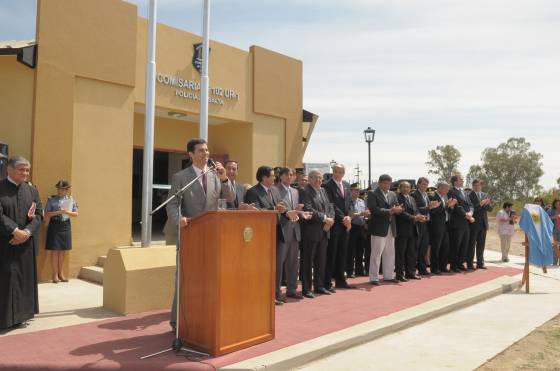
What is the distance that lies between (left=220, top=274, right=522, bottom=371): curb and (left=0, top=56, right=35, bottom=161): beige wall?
258 inches

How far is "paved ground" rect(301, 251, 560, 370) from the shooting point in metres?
4.53

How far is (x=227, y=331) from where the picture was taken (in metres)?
4.39

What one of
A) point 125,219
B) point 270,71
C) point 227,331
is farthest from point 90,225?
point 270,71

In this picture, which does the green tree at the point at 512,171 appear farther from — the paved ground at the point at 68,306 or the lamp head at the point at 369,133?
the paved ground at the point at 68,306

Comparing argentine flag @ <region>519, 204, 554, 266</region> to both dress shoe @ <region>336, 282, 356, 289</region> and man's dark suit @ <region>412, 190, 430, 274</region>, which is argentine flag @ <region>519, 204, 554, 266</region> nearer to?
man's dark suit @ <region>412, 190, 430, 274</region>

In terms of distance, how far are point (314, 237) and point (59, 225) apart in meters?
4.62

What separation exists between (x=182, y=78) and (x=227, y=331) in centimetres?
Answer: 819

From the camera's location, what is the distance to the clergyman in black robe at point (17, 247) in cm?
531

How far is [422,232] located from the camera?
943cm

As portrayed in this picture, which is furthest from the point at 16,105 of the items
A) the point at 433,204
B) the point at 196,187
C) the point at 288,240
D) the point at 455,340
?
the point at 455,340

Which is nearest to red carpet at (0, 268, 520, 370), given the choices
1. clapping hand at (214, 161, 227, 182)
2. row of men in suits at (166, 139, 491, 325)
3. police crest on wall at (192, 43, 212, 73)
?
row of men in suits at (166, 139, 491, 325)

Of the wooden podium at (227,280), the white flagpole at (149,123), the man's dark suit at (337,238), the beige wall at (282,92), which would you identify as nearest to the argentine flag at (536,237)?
the man's dark suit at (337,238)

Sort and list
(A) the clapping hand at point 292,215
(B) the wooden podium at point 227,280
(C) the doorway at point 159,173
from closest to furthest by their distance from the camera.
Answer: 1. (B) the wooden podium at point 227,280
2. (A) the clapping hand at point 292,215
3. (C) the doorway at point 159,173

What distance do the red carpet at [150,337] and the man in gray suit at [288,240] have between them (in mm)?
386
